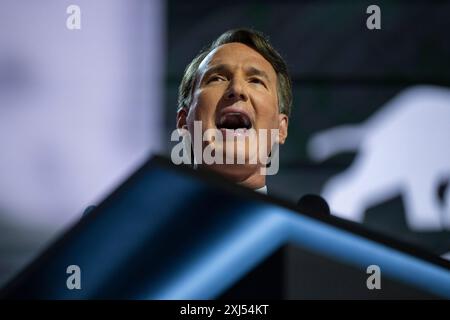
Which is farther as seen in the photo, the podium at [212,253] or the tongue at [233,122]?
the tongue at [233,122]

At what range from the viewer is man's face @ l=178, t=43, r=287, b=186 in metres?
1.14

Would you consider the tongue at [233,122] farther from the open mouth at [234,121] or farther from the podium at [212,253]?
the podium at [212,253]

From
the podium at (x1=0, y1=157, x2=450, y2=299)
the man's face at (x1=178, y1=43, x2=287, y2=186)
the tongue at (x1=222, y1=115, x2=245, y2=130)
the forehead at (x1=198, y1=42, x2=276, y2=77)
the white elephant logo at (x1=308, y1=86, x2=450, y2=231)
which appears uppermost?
the white elephant logo at (x1=308, y1=86, x2=450, y2=231)

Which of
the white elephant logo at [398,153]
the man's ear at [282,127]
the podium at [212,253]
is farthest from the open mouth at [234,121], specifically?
the white elephant logo at [398,153]

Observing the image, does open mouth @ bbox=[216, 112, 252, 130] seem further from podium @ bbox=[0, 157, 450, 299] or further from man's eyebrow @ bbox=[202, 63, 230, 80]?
podium @ bbox=[0, 157, 450, 299]

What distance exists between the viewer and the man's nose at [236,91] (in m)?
1.16

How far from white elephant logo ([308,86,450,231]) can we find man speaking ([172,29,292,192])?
194 centimetres

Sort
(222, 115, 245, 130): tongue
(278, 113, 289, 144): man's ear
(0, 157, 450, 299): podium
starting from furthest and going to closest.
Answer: (278, 113, 289, 144): man's ear
(222, 115, 245, 130): tongue
(0, 157, 450, 299): podium

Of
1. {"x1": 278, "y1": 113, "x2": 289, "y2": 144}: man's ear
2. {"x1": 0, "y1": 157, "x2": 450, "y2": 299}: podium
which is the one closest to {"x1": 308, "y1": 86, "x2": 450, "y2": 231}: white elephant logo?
{"x1": 278, "y1": 113, "x2": 289, "y2": 144}: man's ear

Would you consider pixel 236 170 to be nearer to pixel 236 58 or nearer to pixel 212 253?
pixel 236 58

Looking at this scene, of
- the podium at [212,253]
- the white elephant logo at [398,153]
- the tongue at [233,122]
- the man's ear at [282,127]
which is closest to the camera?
the podium at [212,253]

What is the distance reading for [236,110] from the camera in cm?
115

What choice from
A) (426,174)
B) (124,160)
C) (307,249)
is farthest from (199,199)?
(426,174)

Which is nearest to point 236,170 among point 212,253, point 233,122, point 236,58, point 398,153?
point 233,122
